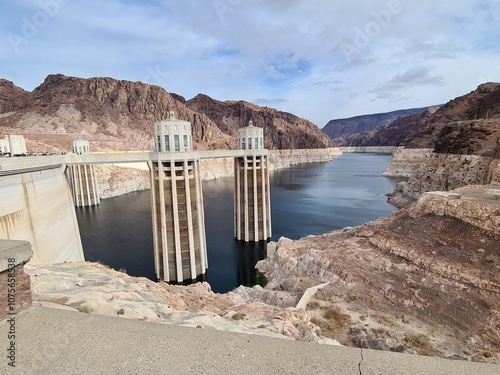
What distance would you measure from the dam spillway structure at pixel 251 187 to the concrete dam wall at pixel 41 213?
18.5 metres

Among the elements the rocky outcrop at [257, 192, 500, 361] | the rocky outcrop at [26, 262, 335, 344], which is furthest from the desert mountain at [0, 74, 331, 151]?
the rocky outcrop at [26, 262, 335, 344]

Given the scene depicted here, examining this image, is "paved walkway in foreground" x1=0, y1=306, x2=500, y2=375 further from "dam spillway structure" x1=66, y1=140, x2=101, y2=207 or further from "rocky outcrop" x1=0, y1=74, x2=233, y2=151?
"rocky outcrop" x1=0, y1=74, x2=233, y2=151

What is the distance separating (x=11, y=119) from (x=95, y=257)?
9674 centimetres

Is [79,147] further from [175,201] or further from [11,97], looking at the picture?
[11,97]

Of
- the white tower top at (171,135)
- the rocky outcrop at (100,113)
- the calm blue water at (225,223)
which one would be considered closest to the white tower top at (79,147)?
the calm blue water at (225,223)

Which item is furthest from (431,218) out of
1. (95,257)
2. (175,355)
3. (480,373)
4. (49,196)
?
(95,257)

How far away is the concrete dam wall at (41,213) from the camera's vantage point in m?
15.9

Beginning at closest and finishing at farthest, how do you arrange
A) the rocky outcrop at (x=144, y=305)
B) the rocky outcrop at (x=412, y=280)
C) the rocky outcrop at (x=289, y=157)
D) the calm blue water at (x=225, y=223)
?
the rocky outcrop at (x=144, y=305)
the rocky outcrop at (x=412, y=280)
the calm blue water at (x=225, y=223)
the rocky outcrop at (x=289, y=157)

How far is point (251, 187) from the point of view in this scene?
3597cm

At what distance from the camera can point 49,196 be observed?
20.3 meters

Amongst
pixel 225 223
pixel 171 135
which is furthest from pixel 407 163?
pixel 171 135

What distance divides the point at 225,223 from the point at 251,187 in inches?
454

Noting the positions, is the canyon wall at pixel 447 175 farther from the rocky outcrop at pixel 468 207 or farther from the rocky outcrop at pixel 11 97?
the rocky outcrop at pixel 11 97

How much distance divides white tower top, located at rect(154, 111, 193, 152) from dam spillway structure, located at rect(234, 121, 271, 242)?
35.7 feet
